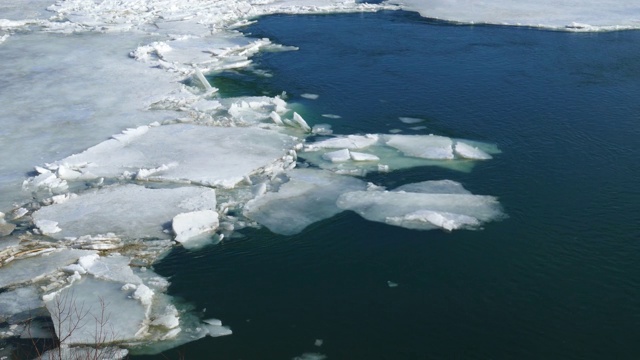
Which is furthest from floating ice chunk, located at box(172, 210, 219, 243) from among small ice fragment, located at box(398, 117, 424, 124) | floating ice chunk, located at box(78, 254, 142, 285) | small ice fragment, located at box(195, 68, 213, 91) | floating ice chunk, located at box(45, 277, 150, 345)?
small ice fragment, located at box(195, 68, 213, 91)

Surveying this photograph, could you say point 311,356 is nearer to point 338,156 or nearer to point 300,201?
point 300,201

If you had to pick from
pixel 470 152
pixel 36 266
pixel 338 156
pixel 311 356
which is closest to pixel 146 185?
pixel 36 266

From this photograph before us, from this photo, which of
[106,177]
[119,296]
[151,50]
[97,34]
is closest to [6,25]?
[97,34]

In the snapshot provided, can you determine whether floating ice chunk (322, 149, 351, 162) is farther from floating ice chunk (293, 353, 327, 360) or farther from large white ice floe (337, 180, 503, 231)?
floating ice chunk (293, 353, 327, 360)

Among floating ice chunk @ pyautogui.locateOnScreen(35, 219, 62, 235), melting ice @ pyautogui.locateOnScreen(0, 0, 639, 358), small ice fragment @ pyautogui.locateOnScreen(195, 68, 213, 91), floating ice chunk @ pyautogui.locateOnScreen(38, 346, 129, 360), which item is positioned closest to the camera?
floating ice chunk @ pyautogui.locateOnScreen(38, 346, 129, 360)

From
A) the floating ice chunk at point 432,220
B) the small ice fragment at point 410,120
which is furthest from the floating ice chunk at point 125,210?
the small ice fragment at point 410,120
